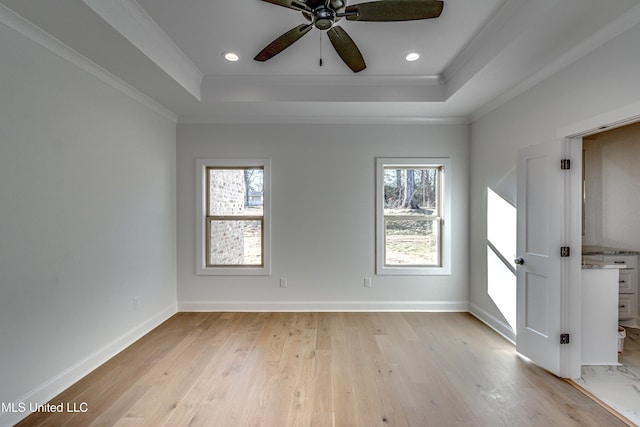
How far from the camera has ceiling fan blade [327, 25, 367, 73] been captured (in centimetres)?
180

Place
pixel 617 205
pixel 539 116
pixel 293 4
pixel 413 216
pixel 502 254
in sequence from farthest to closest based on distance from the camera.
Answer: pixel 413 216 → pixel 617 205 → pixel 502 254 → pixel 539 116 → pixel 293 4

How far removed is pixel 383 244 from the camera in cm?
376

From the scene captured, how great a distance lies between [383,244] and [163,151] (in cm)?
319

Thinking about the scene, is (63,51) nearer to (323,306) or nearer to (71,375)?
(71,375)

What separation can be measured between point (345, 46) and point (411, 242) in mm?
2761

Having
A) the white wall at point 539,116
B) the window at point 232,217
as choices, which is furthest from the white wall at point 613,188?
the window at point 232,217

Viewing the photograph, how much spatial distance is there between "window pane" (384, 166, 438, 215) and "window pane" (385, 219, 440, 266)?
0.62 ft

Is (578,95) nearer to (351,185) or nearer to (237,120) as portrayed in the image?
(351,185)

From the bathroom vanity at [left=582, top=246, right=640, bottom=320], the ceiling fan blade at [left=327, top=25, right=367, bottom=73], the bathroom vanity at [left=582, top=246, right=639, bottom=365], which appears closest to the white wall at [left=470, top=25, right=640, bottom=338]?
the bathroom vanity at [left=582, top=246, right=639, bottom=365]

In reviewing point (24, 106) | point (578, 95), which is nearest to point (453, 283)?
point (578, 95)

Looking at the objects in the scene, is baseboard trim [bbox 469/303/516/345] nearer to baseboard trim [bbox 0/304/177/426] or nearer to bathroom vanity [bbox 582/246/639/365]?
bathroom vanity [bbox 582/246/639/365]

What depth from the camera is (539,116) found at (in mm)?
2568

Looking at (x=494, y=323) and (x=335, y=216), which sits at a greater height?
(x=335, y=216)

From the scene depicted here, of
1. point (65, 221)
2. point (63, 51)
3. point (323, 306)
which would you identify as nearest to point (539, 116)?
point (323, 306)
